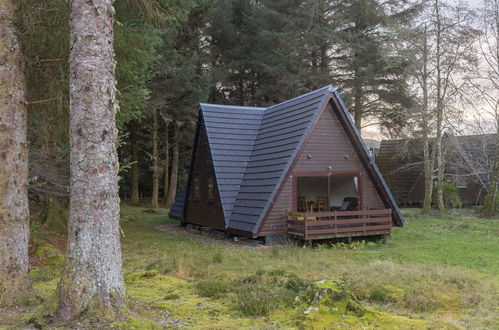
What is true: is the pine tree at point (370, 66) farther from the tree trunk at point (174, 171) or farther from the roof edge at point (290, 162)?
the roof edge at point (290, 162)

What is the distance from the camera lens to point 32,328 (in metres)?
4.15

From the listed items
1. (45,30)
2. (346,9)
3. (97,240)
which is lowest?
(97,240)

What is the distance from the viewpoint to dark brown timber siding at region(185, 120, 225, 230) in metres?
14.9

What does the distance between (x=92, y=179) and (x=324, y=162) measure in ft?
34.3

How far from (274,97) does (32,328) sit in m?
26.4

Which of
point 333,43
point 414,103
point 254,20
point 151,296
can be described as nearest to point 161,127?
point 254,20

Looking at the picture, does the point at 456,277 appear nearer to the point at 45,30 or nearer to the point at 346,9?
the point at 45,30

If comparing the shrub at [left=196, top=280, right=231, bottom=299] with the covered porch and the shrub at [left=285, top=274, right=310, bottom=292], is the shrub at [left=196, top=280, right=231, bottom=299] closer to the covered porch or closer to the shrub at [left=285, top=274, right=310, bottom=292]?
the shrub at [left=285, top=274, right=310, bottom=292]

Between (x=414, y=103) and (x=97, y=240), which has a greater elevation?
(x=414, y=103)

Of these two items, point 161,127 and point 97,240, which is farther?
point 161,127

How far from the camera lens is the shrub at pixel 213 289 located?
19.8ft

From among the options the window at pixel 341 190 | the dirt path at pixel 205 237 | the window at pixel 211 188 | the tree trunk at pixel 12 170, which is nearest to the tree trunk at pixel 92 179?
the tree trunk at pixel 12 170

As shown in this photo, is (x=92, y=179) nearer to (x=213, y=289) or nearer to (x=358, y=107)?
(x=213, y=289)

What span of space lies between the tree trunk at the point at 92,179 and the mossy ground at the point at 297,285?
0.36m
